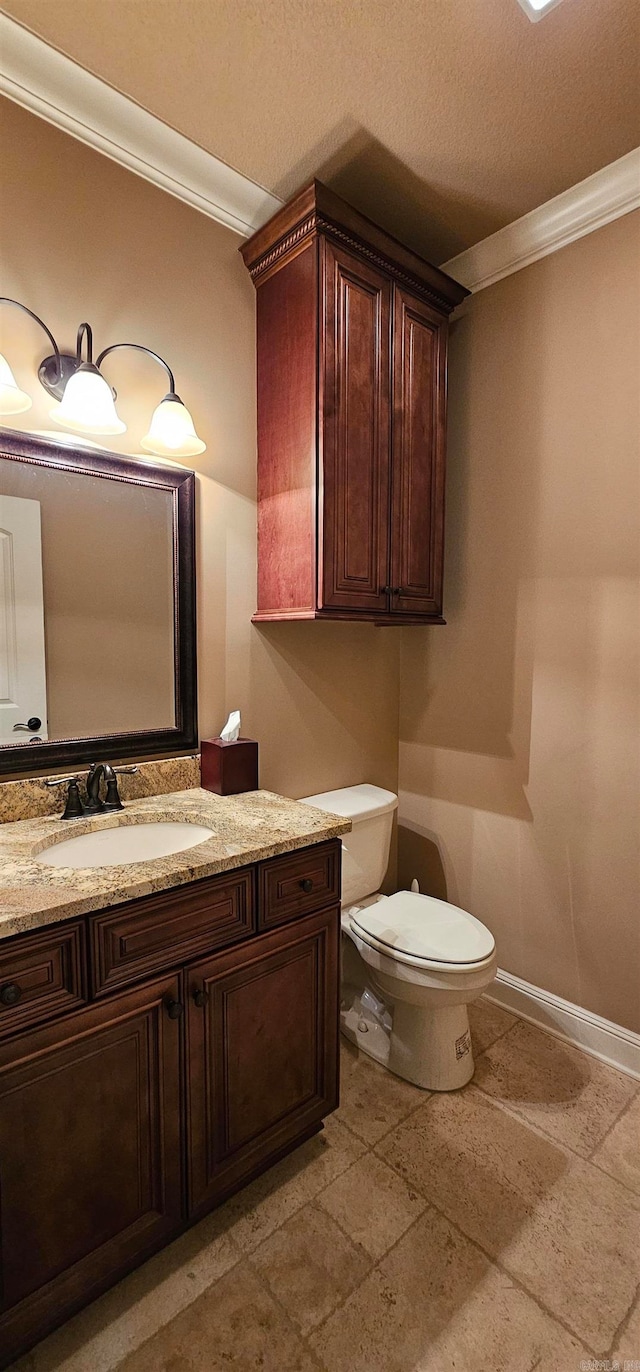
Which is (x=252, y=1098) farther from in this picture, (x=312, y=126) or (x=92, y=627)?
(x=312, y=126)

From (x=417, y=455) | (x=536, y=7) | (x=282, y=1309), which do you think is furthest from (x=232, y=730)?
(x=536, y=7)

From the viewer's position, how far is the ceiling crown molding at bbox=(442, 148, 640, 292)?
168 centimetres

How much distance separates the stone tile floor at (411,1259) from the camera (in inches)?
44.1

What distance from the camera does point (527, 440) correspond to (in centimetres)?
200

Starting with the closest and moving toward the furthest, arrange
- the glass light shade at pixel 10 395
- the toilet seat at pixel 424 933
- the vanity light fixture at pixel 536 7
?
the vanity light fixture at pixel 536 7 < the glass light shade at pixel 10 395 < the toilet seat at pixel 424 933

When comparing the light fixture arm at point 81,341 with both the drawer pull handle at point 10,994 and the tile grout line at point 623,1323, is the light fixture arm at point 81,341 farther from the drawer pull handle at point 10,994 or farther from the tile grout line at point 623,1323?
the tile grout line at point 623,1323

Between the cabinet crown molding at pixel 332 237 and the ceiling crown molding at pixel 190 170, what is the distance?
0.13 m

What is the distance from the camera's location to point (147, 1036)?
1154 mm

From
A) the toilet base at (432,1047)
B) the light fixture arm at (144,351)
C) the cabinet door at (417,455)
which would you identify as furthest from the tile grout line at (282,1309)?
the light fixture arm at (144,351)

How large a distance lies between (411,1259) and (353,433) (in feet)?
6.74

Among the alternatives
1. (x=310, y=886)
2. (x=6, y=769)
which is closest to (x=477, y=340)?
(x=310, y=886)

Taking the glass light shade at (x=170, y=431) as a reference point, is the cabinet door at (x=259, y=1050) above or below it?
below

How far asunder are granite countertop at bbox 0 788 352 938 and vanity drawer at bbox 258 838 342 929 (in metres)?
0.05

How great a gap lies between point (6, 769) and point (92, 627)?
420 millimetres
